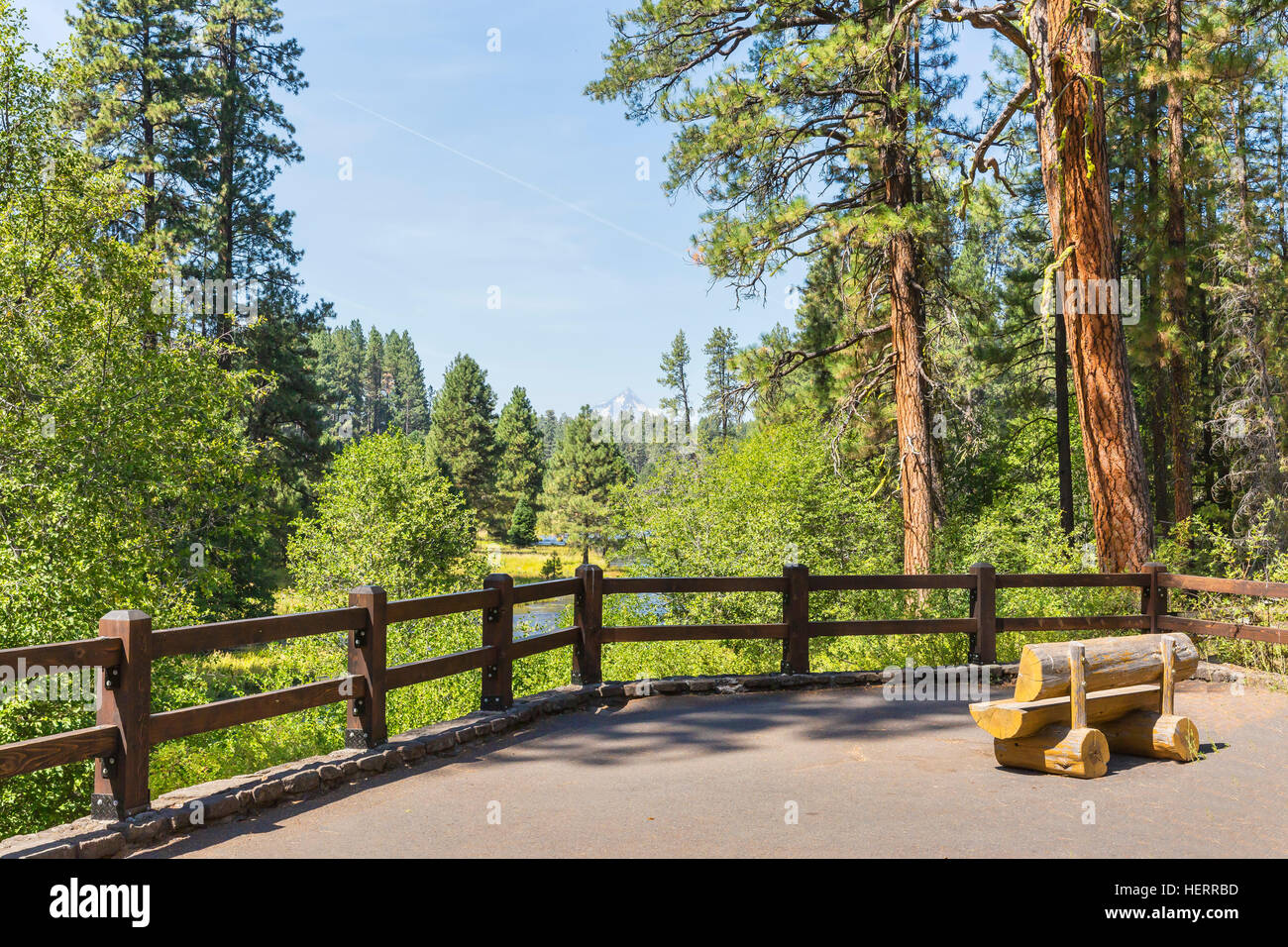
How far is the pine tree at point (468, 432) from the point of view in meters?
72.3

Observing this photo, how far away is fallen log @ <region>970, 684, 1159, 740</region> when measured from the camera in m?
7.02

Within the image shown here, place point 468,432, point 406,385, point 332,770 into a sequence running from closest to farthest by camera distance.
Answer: point 332,770
point 468,432
point 406,385

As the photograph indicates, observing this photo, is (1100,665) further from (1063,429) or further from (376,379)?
(376,379)

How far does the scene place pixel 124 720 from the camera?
5562 mm

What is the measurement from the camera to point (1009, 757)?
7324 mm

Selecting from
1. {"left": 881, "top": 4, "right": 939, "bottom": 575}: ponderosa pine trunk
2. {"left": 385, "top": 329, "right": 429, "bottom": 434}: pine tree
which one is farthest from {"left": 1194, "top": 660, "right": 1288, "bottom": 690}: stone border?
{"left": 385, "top": 329, "right": 429, "bottom": 434}: pine tree

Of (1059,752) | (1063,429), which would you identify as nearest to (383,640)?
(1059,752)

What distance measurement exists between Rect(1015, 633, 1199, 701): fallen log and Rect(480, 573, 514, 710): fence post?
14.5ft

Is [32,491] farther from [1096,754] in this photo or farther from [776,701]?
[1096,754]

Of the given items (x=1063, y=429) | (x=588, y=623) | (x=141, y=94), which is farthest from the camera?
(x=141, y=94)

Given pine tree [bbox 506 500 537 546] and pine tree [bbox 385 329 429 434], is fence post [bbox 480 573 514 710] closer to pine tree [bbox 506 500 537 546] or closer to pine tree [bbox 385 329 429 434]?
pine tree [bbox 506 500 537 546]

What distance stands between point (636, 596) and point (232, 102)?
78.8 ft

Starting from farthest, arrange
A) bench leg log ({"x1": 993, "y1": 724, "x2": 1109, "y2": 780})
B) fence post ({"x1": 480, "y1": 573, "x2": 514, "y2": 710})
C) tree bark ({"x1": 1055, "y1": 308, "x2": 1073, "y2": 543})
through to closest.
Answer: tree bark ({"x1": 1055, "y1": 308, "x2": 1073, "y2": 543}), fence post ({"x1": 480, "y1": 573, "x2": 514, "y2": 710}), bench leg log ({"x1": 993, "y1": 724, "x2": 1109, "y2": 780})

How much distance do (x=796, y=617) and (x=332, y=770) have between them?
18.4ft
